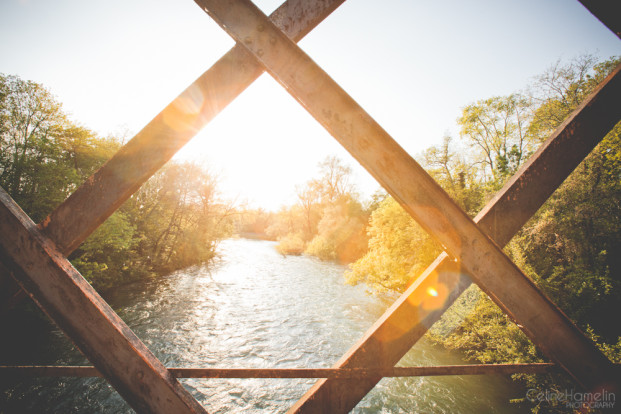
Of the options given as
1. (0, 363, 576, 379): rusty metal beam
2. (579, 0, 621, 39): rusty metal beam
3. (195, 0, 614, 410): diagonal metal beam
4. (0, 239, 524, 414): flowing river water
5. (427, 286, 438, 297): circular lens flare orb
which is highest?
(579, 0, 621, 39): rusty metal beam

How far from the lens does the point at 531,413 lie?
232 inches

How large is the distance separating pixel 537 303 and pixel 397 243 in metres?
12.0

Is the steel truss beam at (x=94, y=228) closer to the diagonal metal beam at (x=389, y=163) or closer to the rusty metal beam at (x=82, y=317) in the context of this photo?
the rusty metal beam at (x=82, y=317)

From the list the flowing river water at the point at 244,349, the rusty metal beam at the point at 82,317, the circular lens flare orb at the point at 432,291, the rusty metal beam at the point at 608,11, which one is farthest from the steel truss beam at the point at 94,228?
the flowing river water at the point at 244,349

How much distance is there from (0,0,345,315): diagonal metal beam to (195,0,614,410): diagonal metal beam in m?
0.13

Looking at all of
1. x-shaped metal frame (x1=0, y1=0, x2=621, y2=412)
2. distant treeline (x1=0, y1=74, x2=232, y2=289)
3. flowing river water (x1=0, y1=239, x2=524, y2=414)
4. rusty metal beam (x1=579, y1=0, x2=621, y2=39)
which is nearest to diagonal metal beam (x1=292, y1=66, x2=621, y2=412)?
x-shaped metal frame (x1=0, y1=0, x2=621, y2=412)

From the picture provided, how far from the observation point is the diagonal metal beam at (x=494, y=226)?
101 centimetres

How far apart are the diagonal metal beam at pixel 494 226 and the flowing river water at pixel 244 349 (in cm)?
666

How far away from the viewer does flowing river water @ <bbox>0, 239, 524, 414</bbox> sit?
19.7ft

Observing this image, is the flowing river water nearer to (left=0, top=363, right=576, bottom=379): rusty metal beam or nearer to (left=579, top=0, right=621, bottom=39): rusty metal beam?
(left=0, top=363, right=576, bottom=379): rusty metal beam

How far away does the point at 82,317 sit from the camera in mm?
861

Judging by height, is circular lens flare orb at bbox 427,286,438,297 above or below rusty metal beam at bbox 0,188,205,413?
above

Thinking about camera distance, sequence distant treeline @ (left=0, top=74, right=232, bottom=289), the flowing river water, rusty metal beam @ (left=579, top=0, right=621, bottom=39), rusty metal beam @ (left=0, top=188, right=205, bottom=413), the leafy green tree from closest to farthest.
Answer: rusty metal beam @ (left=0, top=188, right=205, bottom=413)
rusty metal beam @ (left=579, top=0, right=621, bottom=39)
the flowing river water
distant treeline @ (left=0, top=74, right=232, bottom=289)
the leafy green tree

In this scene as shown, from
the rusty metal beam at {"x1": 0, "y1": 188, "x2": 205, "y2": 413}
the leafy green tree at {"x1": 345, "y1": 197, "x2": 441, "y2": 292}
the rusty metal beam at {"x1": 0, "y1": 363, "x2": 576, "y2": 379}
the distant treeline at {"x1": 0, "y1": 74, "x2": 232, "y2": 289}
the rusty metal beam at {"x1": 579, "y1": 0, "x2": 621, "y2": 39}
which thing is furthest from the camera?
the leafy green tree at {"x1": 345, "y1": 197, "x2": 441, "y2": 292}
